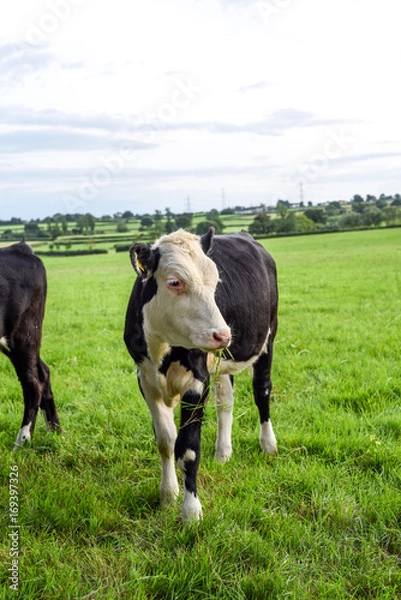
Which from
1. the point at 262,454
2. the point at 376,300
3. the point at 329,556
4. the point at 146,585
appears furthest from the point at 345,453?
the point at 376,300

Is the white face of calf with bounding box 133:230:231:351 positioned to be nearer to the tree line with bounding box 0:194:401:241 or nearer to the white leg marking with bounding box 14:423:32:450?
the white leg marking with bounding box 14:423:32:450

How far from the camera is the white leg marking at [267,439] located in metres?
4.74

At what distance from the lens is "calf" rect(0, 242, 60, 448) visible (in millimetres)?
5074

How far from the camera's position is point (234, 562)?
320 cm

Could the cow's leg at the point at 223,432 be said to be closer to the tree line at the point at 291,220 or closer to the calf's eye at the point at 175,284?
the calf's eye at the point at 175,284

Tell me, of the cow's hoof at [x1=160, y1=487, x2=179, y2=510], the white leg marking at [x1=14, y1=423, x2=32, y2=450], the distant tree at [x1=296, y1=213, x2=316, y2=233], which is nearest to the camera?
the cow's hoof at [x1=160, y1=487, x2=179, y2=510]

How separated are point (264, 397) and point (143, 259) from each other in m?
2.06

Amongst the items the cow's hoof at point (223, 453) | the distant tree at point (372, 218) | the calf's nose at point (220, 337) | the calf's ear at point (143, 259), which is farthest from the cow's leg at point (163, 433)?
the distant tree at point (372, 218)

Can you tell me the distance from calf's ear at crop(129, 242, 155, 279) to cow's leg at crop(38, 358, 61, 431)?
2355mm

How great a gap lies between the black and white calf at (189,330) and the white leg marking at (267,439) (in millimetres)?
10

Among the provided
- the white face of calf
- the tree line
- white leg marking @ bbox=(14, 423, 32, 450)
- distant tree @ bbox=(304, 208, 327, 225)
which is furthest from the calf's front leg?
distant tree @ bbox=(304, 208, 327, 225)

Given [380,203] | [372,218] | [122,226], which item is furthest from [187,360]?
[380,203]

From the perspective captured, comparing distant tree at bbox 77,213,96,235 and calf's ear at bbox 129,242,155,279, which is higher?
distant tree at bbox 77,213,96,235

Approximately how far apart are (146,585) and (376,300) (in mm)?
10478
